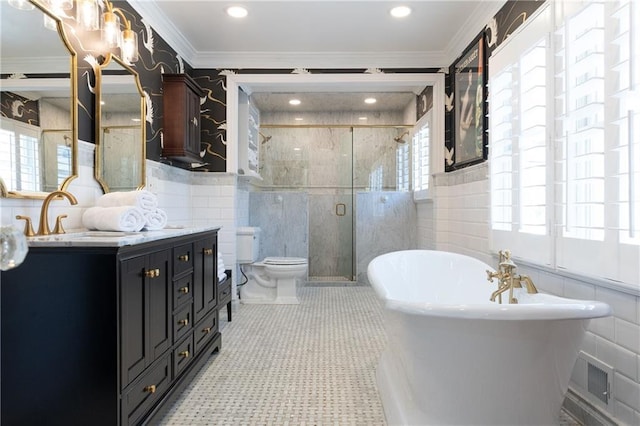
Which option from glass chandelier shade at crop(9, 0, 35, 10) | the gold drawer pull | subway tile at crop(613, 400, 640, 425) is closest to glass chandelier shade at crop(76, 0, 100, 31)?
glass chandelier shade at crop(9, 0, 35, 10)

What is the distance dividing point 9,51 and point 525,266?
2784 mm

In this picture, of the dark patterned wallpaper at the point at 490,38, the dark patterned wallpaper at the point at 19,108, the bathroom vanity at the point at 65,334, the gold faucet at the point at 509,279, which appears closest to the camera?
the bathroom vanity at the point at 65,334

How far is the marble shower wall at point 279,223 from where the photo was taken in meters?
4.84

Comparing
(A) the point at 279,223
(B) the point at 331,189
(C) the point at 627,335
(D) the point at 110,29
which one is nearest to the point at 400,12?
(D) the point at 110,29

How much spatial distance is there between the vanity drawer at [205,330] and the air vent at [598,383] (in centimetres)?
198

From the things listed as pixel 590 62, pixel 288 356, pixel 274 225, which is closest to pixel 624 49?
pixel 590 62

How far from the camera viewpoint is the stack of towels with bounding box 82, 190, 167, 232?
5.77 feet

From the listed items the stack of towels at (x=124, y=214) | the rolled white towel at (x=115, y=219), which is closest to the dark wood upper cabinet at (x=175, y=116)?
the stack of towels at (x=124, y=214)

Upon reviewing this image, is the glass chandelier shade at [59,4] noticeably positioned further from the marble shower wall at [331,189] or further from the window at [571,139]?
the marble shower wall at [331,189]

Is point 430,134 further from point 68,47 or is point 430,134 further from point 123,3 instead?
point 68,47

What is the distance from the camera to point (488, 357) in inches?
48.9

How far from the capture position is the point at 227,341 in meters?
2.75

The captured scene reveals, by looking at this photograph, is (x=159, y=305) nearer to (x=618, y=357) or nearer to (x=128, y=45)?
(x=128, y=45)

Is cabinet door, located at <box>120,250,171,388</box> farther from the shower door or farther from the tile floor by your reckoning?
the shower door
